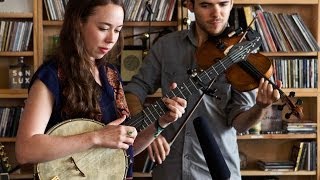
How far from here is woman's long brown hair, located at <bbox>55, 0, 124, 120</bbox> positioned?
1.50m

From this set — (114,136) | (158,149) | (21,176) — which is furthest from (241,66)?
(21,176)

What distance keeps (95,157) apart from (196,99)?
640 mm

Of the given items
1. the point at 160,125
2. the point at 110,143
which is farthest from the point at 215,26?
the point at 110,143

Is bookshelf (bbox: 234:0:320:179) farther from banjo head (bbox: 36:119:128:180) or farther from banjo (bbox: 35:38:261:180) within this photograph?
banjo head (bbox: 36:119:128:180)

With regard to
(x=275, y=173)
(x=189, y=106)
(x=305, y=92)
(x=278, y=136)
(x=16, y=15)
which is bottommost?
(x=275, y=173)

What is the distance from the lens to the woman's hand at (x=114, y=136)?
1499mm

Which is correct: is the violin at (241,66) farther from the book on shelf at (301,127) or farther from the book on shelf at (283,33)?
the book on shelf at (301,127)

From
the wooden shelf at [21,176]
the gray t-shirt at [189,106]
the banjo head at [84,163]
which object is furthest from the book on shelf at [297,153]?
the banjo head at [84,163]

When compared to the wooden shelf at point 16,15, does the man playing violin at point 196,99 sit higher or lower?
lower

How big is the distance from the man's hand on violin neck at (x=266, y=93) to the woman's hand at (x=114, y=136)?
0.57m

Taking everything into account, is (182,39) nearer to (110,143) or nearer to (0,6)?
(110,143)

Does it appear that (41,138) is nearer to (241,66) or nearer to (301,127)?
(241,66)

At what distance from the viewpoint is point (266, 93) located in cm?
187

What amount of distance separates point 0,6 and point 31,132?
1.95 meters
